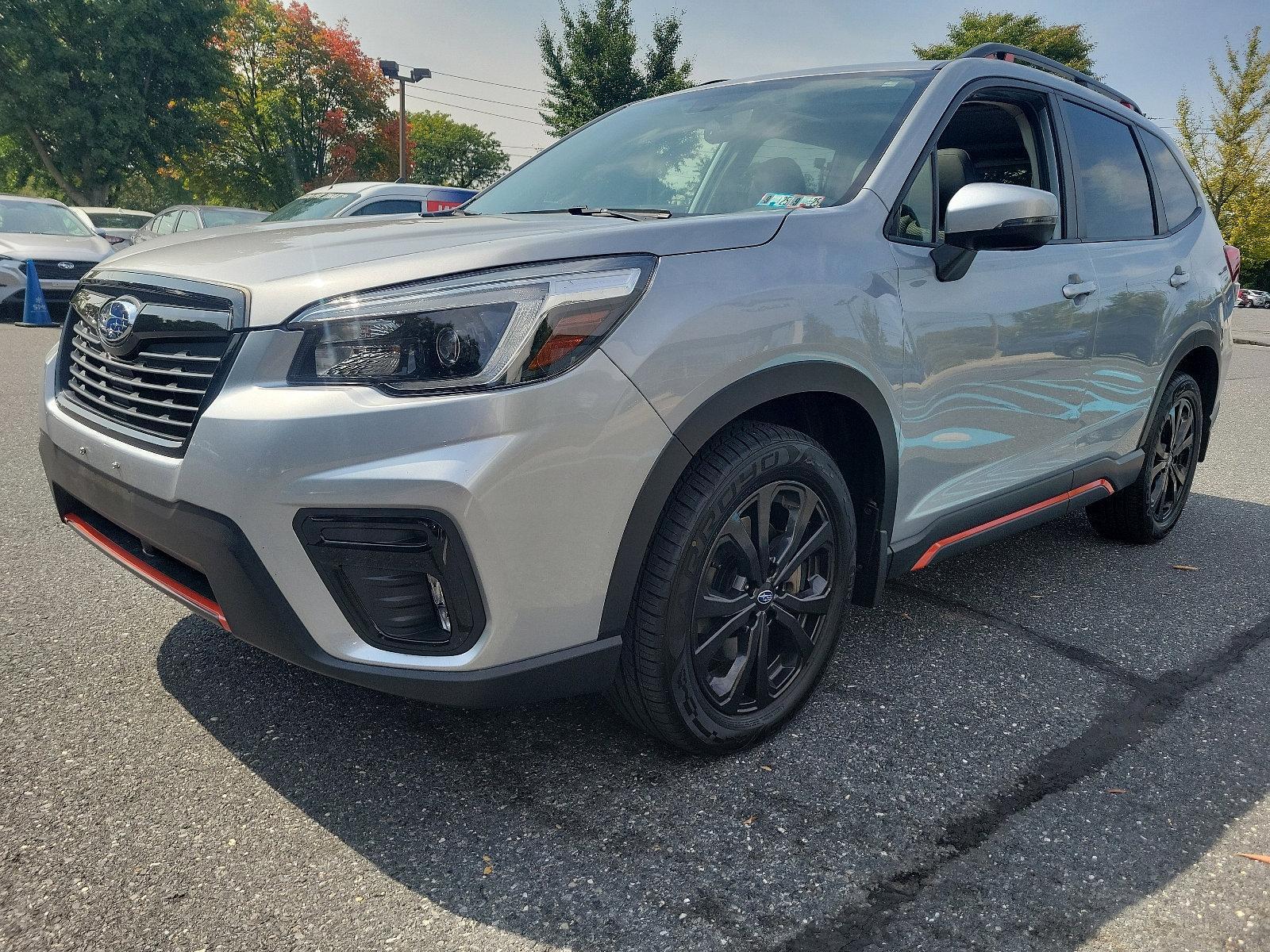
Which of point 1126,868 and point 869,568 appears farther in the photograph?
point 869,568

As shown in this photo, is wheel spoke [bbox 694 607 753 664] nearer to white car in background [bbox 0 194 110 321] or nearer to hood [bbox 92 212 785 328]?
hood [bbox 92 212 785 328]

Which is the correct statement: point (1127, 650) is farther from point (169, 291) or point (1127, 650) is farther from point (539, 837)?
point (169, 291)

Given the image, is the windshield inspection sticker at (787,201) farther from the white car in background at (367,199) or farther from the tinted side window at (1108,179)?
the white car in background at (367,199)

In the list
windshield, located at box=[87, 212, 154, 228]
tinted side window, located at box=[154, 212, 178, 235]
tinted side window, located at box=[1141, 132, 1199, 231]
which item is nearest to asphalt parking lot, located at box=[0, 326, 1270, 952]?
tinted side window, located at box=[1141, 132, 1199, 231]

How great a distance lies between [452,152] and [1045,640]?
65.1 meters

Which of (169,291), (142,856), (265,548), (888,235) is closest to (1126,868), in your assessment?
(888,235)

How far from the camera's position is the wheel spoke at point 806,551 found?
2.24 metres

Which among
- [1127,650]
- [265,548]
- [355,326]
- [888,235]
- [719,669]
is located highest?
[888,235]

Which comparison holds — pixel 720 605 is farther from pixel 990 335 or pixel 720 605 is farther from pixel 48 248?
pixel 48 248

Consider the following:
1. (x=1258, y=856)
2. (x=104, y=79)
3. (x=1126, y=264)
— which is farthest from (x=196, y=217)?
(x=104, y=79)

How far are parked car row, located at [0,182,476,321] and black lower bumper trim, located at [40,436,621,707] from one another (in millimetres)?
7279

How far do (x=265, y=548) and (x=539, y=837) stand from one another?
805 millimetres

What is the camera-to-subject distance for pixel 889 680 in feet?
8.96

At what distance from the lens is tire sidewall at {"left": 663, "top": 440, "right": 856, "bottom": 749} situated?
199 cm
